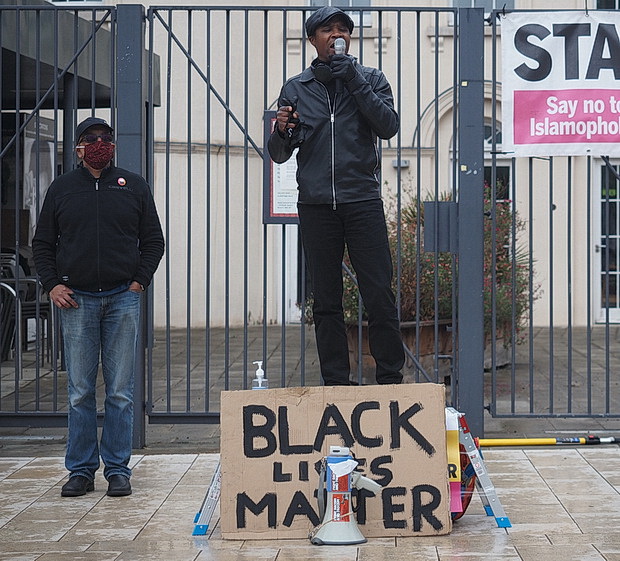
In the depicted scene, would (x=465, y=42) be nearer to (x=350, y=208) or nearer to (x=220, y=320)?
(x=350, y=208)

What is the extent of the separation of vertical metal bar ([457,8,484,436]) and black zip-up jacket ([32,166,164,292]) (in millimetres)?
2139

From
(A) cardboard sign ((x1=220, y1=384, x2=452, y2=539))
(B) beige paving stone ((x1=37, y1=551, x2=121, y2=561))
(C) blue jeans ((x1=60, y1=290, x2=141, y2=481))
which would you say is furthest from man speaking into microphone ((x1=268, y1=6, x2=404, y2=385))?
(B) beige paving stone ((x1=37, y1=551, x2=121, y2=561))

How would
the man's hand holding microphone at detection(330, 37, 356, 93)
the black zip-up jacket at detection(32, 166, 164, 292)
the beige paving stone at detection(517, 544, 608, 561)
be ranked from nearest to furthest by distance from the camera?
the beige paving stone at detection(517, 544, 608, 561) → the man's hand holding microphone at detection(330, 37, 356, 93) → the black zip-up jacket at detection(32, 166, 164, 292)

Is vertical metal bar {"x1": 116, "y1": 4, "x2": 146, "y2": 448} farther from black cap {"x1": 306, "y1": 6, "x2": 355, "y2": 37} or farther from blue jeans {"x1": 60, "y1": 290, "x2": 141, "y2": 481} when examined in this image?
black cap {"x1": 306, "y1": 6, "x2": 355, "y2": 37}

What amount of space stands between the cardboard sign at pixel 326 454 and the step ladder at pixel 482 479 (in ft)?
0.54

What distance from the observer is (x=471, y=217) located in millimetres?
6723

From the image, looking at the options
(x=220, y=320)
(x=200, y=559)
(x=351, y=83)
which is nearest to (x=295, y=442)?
(x=200, y=559)

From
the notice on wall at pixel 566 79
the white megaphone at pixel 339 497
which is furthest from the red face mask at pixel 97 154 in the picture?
the notice on wall at pixel 566 79

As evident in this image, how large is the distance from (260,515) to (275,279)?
11.9 m

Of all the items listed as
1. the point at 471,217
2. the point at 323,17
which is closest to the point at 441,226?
the point at 471,217

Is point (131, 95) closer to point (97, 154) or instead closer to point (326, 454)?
point (97, 154)

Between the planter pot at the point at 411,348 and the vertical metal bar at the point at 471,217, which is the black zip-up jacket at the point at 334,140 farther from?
the planter pot at the point at 411,348

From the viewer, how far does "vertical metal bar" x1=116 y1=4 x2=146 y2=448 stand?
6734mm

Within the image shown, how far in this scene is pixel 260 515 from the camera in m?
4.56
